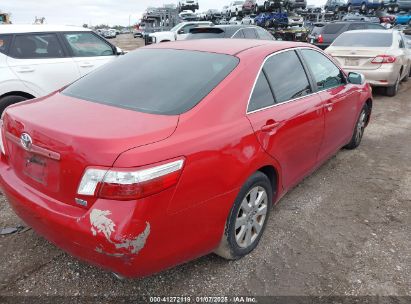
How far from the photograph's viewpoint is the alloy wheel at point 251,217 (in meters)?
2.75

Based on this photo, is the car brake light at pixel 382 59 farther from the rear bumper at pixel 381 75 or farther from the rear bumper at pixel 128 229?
the rear bumper at pixel 128 229

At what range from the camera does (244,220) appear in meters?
2.78

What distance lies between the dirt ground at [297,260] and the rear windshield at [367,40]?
5948mm

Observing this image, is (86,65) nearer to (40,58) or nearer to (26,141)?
(40,58)

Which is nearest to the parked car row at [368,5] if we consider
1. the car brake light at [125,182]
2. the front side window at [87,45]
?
the front side window at [87,45]

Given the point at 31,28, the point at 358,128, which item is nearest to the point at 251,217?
the point at 358,128

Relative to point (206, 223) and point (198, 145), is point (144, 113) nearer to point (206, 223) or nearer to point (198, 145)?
point (198, 145)

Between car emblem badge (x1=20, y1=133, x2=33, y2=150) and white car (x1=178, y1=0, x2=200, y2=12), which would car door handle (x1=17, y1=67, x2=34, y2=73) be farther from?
white car (x1=178, y1=0, x2=200, y2=12)

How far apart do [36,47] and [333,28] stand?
1112 cm

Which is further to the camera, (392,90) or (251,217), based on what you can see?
(392,90)

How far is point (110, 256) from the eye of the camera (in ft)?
6.67

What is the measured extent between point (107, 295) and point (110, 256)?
636 millimetres

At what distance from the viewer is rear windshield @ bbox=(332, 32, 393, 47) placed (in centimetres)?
902

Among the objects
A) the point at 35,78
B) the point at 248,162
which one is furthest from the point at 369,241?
the point at 35,78
